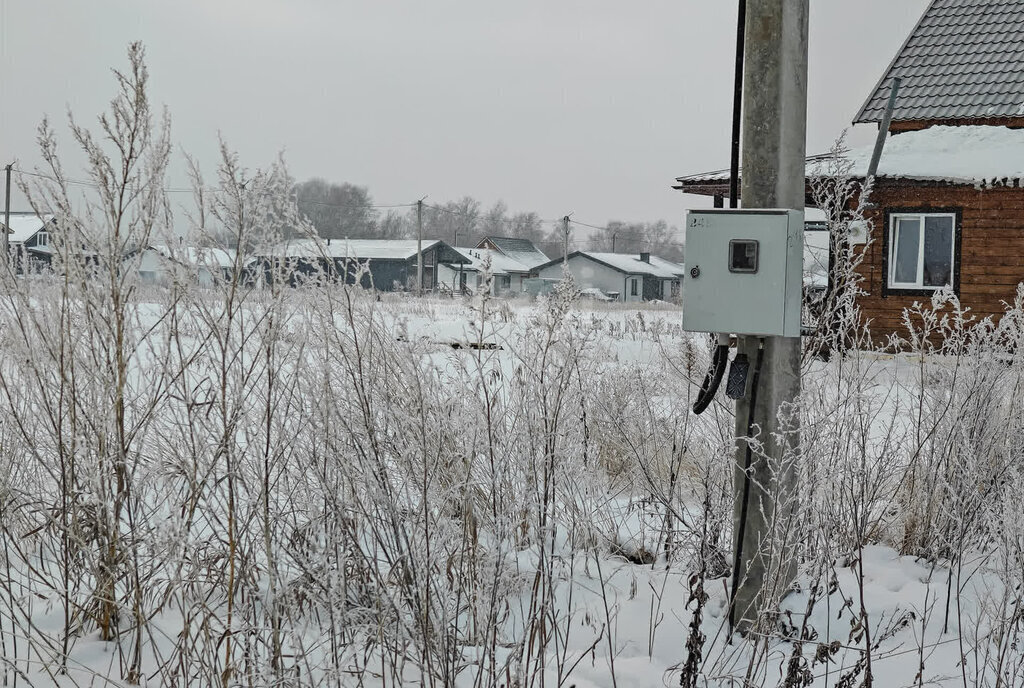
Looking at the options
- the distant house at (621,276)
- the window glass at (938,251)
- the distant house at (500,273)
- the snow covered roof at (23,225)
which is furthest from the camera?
the distant house at (621,276)

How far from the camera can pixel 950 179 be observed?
1216 cm

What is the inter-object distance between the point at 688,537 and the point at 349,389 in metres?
1.61

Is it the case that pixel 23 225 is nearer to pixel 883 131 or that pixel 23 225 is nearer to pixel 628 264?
pixel 628 264

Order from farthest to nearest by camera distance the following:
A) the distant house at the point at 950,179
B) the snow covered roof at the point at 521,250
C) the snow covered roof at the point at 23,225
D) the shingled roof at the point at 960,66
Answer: the snow covered roof at the point at 521,250
the snow covered roof at the point at 23,225
the shingled roof at the point at 960,66
the distant house at the point at 950,179

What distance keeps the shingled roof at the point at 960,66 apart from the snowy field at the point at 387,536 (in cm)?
Result: 1086

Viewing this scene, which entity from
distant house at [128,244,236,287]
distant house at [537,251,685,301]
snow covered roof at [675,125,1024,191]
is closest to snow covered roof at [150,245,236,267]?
distant house at [128,244,236,287]

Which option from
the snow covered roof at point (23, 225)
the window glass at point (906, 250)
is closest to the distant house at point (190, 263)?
the window glass at point (906, 250)

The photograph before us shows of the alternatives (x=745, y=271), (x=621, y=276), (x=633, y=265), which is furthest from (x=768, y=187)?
(x=633, y=265)

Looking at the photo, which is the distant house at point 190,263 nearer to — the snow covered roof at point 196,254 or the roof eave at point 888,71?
the snow covered roof at point 196,254

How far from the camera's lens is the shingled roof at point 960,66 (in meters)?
13.6

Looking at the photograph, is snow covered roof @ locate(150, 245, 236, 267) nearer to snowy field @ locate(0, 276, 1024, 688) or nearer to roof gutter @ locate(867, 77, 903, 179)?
snowy field @ locate(0, 276, 1024, 688)

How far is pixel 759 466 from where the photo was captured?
3.29 metres

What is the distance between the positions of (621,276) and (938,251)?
45.9m

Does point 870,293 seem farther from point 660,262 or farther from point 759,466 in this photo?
point 660,262
